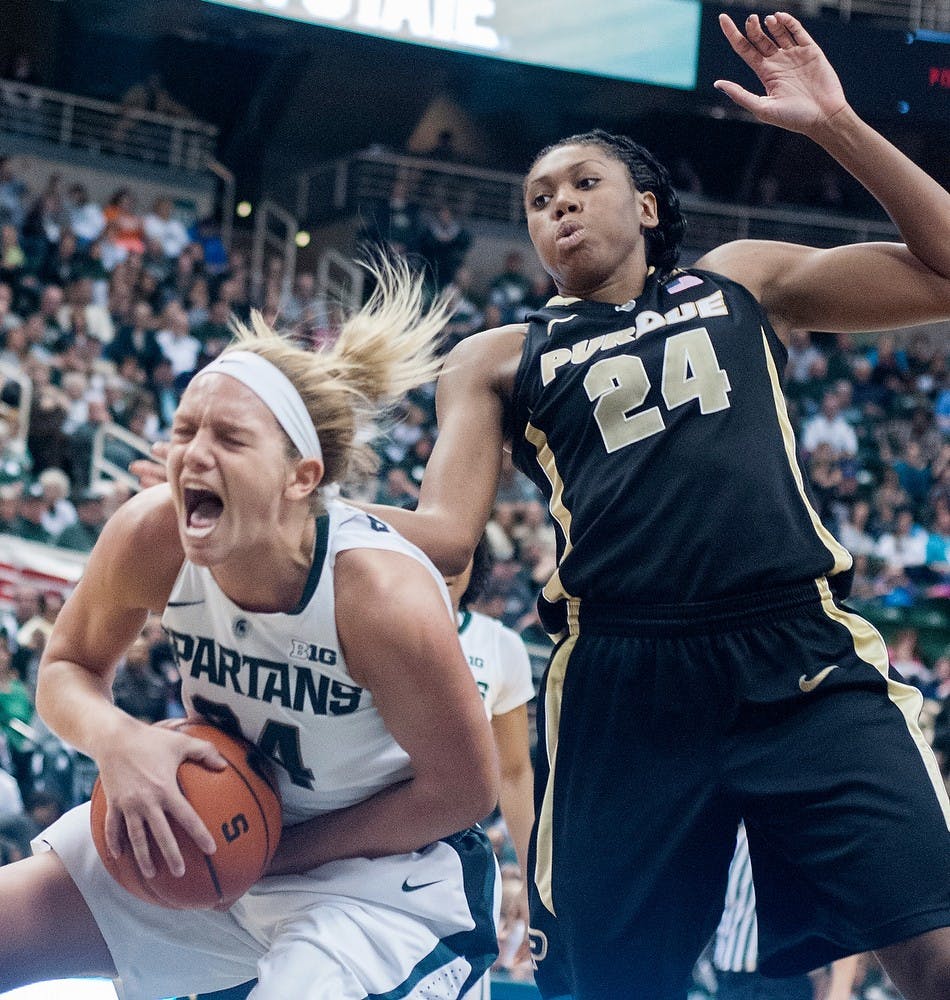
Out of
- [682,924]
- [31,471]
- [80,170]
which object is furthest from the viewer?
[80,170]

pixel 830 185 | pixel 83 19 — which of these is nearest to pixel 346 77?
pixel 83 19

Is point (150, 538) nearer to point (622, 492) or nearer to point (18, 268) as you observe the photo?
point (622, 492)

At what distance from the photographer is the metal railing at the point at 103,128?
13820 mm

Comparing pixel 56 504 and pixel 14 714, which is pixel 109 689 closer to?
pixel 14 714

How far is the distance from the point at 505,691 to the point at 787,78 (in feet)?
7.56

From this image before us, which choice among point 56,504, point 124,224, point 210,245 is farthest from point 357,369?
point 210,245

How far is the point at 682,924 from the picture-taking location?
2465mm

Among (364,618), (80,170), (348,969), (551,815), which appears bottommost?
(348,969)

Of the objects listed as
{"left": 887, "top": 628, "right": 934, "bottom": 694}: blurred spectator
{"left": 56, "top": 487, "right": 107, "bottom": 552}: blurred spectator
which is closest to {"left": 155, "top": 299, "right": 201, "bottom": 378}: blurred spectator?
{"left": 56, "top": 487, "right": 107, "bottom": 552}: blurred spectator

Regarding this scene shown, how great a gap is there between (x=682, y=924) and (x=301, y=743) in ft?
2.53

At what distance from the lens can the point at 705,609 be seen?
8.04ft

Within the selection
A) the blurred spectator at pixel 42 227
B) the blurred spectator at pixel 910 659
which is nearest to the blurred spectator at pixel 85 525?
the blurred spectator at pixel 42 227

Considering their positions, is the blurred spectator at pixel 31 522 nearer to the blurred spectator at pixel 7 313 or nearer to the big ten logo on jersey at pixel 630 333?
the blurred spectator at pixel 7 313

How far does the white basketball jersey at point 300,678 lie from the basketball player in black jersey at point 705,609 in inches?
10.3
